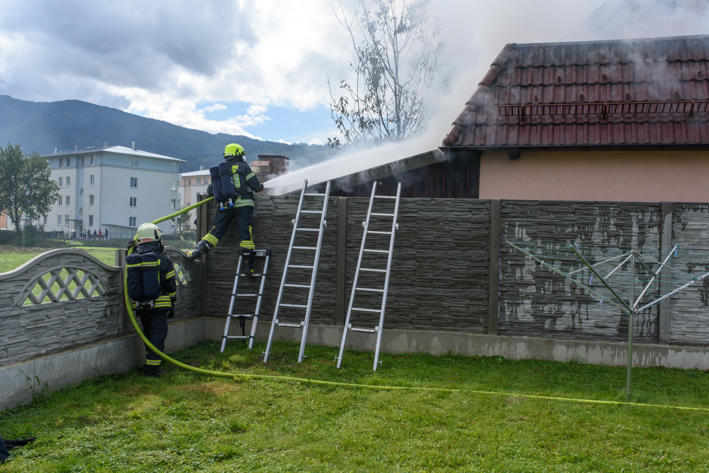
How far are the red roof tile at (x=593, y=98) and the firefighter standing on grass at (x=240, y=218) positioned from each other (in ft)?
11.0

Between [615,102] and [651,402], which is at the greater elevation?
[615,102]

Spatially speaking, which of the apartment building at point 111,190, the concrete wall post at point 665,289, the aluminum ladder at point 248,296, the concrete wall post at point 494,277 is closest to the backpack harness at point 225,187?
the aluminum ladder at point 248,296

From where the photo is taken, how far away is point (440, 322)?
22.9 feet

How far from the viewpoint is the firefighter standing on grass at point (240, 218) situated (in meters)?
7.31

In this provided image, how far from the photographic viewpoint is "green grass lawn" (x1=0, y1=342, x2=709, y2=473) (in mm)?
3809

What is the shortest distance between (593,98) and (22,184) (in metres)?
65.1

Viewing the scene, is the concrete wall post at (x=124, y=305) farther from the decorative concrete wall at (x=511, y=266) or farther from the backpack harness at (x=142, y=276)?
the decorative concrete wall at (x=511, y=266)

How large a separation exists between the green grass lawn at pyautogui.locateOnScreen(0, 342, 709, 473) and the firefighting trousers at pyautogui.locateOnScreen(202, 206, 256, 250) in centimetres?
189

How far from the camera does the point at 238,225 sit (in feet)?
24.1

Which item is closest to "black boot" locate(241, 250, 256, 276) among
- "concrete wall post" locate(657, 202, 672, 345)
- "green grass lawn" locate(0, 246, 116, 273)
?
"concrete wall post" locate(657, 202, 672, 345)

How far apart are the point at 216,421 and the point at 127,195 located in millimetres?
72564

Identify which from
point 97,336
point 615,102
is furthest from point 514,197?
point 97,336

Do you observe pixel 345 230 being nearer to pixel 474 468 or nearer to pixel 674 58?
pixel 474 468

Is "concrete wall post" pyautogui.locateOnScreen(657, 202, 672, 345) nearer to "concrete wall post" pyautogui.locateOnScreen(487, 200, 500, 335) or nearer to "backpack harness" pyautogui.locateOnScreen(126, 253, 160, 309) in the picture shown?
"concrete wall post" pyautogui.locateOnScreen(487, 200, 500, 335)
